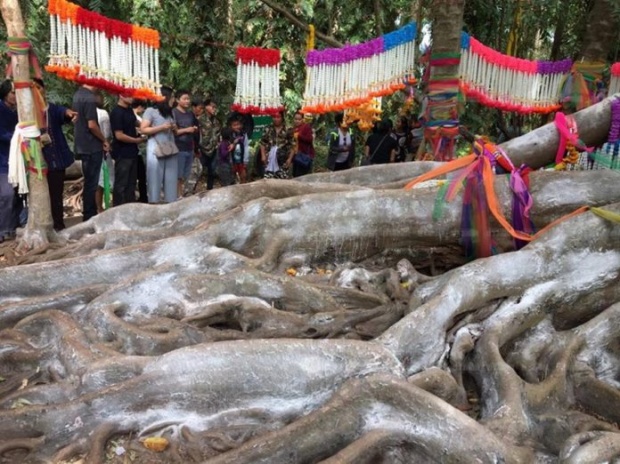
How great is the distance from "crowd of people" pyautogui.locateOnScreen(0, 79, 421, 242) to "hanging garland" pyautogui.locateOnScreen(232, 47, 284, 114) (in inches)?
24.9

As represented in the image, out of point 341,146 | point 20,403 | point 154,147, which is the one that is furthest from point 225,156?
point 20,403

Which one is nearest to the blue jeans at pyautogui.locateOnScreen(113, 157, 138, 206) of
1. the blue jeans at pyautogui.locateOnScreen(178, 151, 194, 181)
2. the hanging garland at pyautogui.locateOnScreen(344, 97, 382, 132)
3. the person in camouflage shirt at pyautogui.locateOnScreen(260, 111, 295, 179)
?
the blue jeans at pyautogui.locateOnScreen(178, 151, 194, 181)

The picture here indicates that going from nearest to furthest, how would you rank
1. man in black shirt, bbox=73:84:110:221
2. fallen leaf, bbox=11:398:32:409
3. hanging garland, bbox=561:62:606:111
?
fallen leaf, bbox=11:398:32:409 → man in black shirt, bbox=73:84:110:221 → hanging garland, bbox=561:62:606:111

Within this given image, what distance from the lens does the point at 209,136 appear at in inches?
331

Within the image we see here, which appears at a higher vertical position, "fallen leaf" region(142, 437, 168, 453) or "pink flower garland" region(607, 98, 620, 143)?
"pink flower garland" region(607, 98, 620, 143)

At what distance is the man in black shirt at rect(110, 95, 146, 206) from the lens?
6230 mm

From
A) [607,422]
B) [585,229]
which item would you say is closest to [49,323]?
[607,422]

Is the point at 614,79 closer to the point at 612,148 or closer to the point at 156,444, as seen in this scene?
the point at 612,148

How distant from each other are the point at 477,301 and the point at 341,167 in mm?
5635

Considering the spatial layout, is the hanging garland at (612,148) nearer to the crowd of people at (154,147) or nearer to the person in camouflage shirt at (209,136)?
the crowd of people at (154,147)

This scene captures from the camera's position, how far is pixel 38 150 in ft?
15.4

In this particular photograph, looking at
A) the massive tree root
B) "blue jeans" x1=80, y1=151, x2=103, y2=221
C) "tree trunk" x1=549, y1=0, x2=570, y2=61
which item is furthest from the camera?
"tree trunk" x1=549, y1=0, x2=570, y2=61

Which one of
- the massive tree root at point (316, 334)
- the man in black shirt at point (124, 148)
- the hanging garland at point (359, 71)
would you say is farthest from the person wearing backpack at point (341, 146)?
the massive tree root at point (316, 334)

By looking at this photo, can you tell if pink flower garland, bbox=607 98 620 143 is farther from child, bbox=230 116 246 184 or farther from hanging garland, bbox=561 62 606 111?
child, bbox=230 116 246 184
